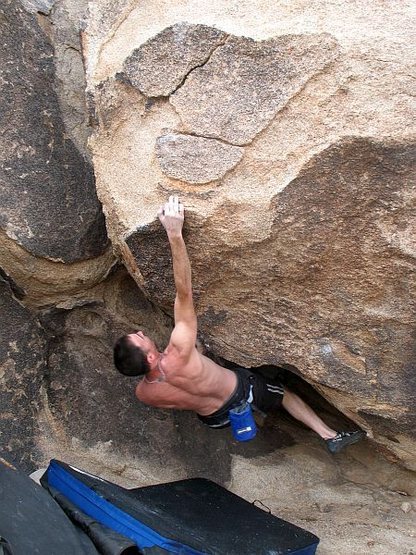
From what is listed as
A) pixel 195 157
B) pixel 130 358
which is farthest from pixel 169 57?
pixel 130 358

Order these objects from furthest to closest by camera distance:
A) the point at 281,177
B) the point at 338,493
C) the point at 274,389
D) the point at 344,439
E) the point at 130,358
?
the point at 338,493 → the point at 274,389 → the point at 344,439 → the point at 130,358 → the point at 281,177

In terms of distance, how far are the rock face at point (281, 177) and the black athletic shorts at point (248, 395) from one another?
0.78 feet

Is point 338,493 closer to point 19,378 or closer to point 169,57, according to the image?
point 19,378

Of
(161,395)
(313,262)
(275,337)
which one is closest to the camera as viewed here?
(313,262)

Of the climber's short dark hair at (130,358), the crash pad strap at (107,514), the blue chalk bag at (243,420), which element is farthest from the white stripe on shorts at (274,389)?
the crash pad strap at (107,514)

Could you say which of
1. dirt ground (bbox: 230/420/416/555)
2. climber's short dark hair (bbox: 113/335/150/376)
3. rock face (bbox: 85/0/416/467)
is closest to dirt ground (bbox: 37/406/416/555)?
dirt ground (bbox: 230/420/416/555)

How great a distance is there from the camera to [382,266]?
2.32m

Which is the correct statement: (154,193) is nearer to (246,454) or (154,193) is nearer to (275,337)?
(275,337)

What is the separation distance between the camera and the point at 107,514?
2.45 m

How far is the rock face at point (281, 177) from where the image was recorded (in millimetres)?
2195

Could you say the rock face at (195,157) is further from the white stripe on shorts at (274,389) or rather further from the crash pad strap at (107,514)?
the crash pad strap at (107,514)

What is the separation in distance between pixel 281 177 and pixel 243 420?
1051 millimetres

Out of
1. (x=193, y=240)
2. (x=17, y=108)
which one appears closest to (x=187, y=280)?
(x=193, y=240)

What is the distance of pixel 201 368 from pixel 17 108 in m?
1.15
